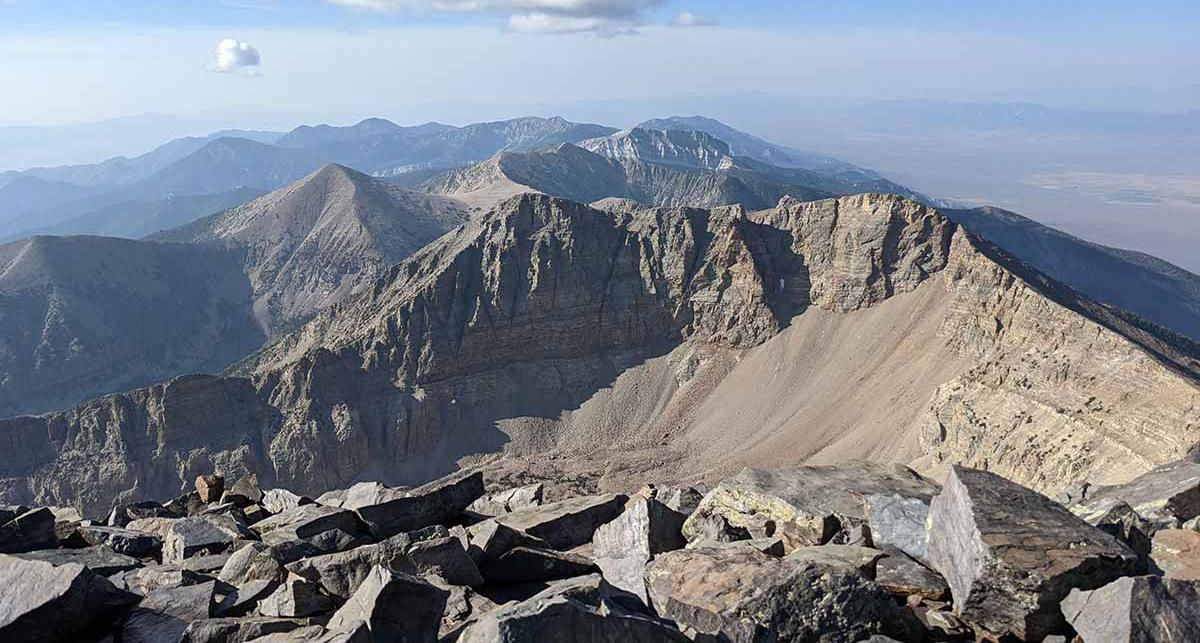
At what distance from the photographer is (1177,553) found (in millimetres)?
11648

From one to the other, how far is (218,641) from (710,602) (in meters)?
6.65

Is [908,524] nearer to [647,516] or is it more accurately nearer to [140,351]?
[647,516]

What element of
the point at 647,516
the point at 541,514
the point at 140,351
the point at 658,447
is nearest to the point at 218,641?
the point at 647,516

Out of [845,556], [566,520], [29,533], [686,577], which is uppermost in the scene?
[686,577]

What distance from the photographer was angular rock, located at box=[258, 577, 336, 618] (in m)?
11.3

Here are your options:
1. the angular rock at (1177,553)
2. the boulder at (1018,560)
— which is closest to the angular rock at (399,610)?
the boulder at (1018,560)

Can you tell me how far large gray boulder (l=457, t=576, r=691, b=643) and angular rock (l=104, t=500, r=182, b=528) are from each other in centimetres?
2007

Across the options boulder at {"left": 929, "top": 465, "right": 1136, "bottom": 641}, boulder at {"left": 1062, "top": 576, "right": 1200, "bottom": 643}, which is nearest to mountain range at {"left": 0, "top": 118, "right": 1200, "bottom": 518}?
boulder at {"left": 929, "top": 465, "right": 1136, "bottom": 641}

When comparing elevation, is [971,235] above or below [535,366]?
above

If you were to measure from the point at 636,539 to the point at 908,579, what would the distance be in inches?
202

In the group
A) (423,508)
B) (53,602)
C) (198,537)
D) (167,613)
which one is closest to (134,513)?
(198,537)

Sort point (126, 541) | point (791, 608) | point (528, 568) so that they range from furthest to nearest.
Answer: point (126, 541) → point (528, 568) → point (791, 608)

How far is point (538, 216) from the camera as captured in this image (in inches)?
4683

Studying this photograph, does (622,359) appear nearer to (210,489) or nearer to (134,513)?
(210,489)
